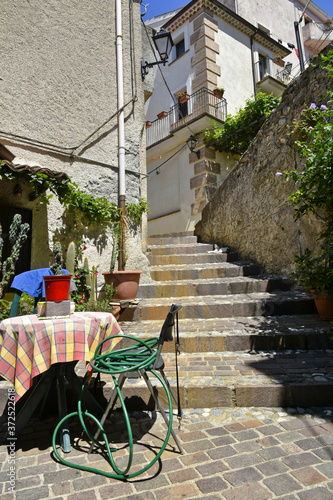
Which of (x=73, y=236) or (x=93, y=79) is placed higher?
(x=93, y=79)

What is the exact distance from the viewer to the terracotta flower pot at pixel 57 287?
2299mm

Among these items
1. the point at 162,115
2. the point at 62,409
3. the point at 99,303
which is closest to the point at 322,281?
the point at 99,303

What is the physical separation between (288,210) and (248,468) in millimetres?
4640

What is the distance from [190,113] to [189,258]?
760 centimetres

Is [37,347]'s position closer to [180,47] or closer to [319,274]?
[319,274]

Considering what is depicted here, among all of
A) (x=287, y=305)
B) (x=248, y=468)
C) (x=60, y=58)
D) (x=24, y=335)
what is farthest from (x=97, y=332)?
(x=60, y=58)

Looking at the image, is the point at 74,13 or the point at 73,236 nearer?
the point at 73,236

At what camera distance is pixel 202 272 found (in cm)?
616

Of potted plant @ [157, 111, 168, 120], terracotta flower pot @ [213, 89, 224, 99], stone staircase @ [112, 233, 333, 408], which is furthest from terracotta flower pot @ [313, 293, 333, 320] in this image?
potted plant @ [157, 111, 168, 120]

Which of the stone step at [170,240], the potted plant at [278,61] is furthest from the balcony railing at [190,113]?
the stone step at [170,240]

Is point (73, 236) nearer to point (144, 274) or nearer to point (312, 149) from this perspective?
point (144, 274)

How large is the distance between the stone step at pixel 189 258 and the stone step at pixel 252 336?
2.82 metres

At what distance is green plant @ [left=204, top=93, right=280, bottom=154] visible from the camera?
10.6 metres

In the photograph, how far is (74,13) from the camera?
21.6ft
